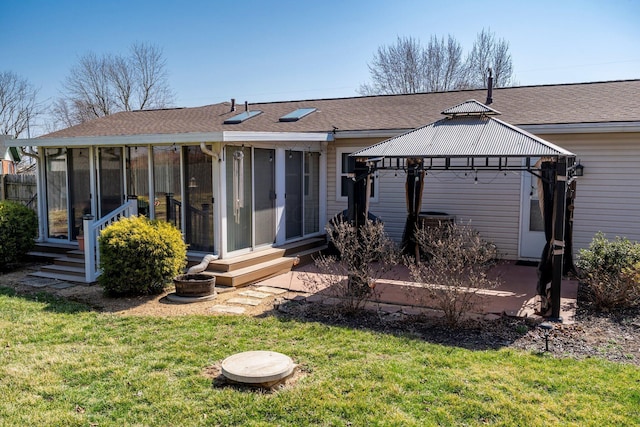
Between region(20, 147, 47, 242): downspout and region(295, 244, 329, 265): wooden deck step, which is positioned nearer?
region(295, 244, 329, 265): wooden deck step

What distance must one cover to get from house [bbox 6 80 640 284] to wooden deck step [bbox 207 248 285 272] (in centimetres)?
19

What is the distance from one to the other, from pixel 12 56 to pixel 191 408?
26.7 metres

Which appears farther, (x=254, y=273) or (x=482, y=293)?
(x=254, y=273)

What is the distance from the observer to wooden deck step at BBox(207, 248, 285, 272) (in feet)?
25.4

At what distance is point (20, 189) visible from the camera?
37.0 feet

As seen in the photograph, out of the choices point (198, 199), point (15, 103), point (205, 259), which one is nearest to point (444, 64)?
→ point (198, 199)

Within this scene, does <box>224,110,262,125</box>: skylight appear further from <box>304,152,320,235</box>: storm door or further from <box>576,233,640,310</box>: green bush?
<box>576,233,640,310</box>: green bush

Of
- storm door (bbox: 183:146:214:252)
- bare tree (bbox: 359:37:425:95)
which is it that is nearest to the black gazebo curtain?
storm door (bbox: 183:146:214:252)

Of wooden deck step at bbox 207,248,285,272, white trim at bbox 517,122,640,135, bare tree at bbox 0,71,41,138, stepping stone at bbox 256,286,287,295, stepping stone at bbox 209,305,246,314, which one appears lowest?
stepping stone at bbox 209,305,246,314

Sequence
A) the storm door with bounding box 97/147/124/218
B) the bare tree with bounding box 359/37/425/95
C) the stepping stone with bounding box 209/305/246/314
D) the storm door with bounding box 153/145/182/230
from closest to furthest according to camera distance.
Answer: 1. the stepping stone with bounding box 209/305/246/314
2. the storm door with bounding box 153/145/182/230
3. the storm door with bounding box 97/147/124/218
4. the bare tree with bounding box 359/37/425/95

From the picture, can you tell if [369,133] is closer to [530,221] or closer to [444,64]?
[530,221]

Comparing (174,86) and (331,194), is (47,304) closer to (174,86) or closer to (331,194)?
(331,194)

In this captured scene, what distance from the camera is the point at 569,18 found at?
1091 centimetres

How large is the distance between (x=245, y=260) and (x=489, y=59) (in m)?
21.3
